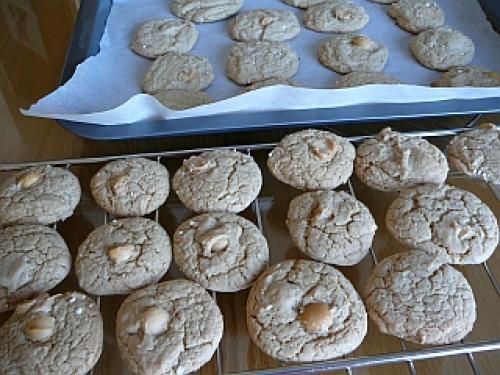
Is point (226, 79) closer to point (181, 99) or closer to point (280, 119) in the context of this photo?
point (181, 99)

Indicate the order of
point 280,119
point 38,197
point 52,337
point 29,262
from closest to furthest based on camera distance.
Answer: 1. point 52,337
2. point 29,262
3. point 38,197
4. point 280,119

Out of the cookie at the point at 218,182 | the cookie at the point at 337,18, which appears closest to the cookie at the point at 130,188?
the cookie at the point at 218,182

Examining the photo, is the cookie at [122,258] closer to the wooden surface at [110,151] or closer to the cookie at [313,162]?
the wooden surface at [110,151]

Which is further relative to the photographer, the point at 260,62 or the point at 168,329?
the point at 260,62

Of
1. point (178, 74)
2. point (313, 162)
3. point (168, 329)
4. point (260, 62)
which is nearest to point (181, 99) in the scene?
point (178, 74)

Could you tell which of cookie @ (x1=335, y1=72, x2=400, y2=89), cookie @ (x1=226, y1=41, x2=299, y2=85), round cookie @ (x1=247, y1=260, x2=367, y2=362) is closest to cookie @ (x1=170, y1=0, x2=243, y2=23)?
cookie @ (x1=226, y1=41, x2=299, y2=85)

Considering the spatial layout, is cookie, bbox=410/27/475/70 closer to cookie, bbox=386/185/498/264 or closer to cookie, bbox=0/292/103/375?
cookie, bbox=386/185/498/264

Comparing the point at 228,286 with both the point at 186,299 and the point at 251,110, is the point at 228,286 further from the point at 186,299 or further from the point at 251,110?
the point at 251,110
